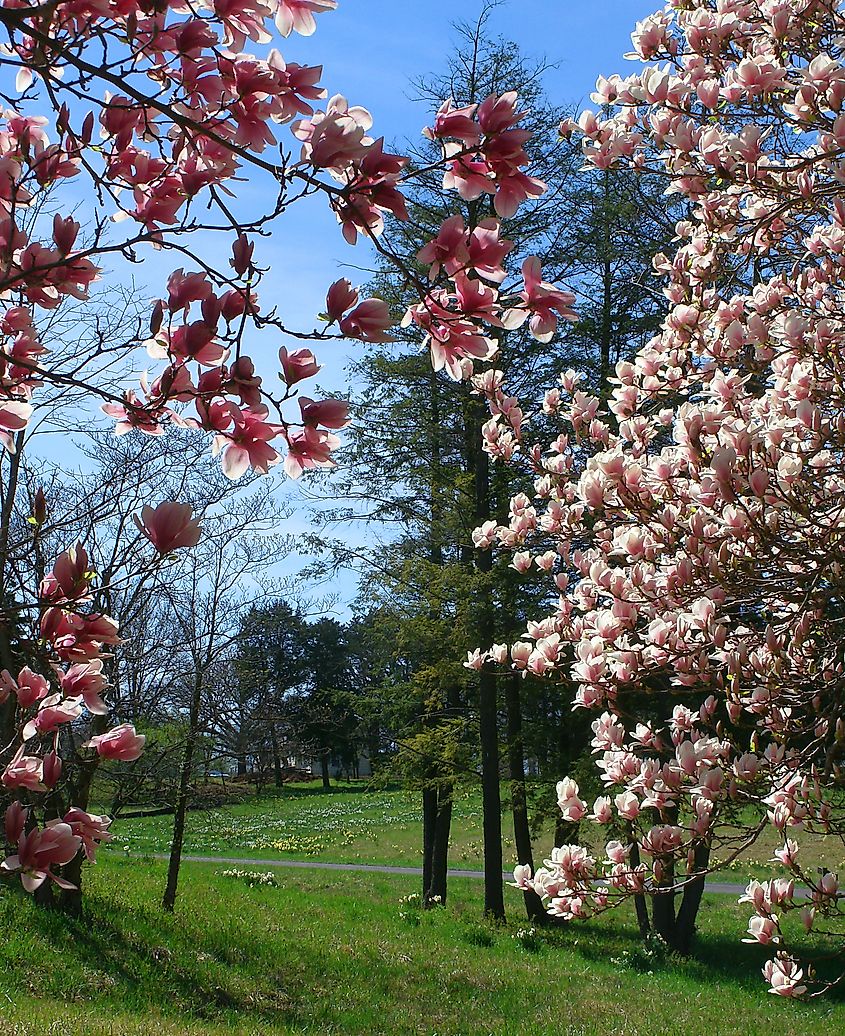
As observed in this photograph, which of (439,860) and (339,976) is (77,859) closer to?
(339,976)

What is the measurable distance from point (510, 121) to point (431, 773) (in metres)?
12.5

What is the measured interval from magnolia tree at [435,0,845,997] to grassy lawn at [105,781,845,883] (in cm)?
981

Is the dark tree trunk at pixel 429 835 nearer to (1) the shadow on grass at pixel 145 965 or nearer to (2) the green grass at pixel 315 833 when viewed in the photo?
(2) the green grass at pixel 315 833

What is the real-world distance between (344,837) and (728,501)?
2322 centimetres

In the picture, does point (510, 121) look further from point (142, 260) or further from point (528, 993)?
point (528, 993)

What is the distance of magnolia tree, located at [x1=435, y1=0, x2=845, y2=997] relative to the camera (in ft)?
9.19

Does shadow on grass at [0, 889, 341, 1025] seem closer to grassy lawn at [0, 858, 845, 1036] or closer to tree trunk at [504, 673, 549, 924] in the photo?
grassy lawn at [0, 858, 845, 1036]

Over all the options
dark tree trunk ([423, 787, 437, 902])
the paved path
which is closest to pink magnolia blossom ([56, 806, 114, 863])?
dark tree trunk ([423, 787, 437, 902])

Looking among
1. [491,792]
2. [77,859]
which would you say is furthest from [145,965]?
[491,792]

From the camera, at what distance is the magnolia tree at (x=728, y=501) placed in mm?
2801

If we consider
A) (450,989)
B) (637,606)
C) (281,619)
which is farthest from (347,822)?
(637,606)

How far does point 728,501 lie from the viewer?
106 inches

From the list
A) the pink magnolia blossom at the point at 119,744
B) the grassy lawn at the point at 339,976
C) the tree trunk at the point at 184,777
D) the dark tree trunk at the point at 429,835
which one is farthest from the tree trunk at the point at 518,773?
the pink magnolia blossom at the point at 119,744

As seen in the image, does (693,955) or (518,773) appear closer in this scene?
(693,955)
